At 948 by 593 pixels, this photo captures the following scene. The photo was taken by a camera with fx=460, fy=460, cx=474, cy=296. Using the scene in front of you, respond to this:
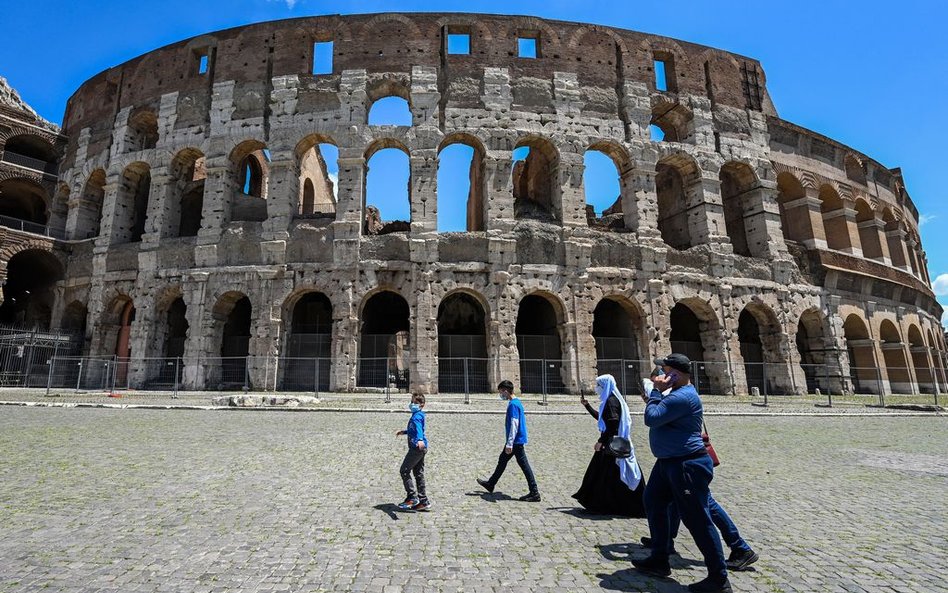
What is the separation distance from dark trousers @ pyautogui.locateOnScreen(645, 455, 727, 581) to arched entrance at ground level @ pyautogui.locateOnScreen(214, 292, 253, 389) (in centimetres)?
1534

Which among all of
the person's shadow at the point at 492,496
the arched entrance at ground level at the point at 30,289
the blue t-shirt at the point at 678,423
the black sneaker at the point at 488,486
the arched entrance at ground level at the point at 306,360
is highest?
the arched entrance at ground level at the point at 30,289

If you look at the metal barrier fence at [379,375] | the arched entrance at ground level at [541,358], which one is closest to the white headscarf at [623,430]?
the metal barrier fence at [379,375]

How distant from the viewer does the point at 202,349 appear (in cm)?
1739

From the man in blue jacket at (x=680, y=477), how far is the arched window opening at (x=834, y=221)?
81.0ft

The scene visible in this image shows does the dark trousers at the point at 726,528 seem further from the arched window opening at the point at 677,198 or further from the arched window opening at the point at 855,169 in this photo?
the arched window opening at the point at 855,169

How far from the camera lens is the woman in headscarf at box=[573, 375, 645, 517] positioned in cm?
448

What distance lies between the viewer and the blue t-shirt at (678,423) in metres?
3.09

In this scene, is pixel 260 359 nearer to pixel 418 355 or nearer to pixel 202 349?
pixel 202 349

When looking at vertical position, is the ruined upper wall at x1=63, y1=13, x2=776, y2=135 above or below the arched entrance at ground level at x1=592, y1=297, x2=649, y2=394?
above

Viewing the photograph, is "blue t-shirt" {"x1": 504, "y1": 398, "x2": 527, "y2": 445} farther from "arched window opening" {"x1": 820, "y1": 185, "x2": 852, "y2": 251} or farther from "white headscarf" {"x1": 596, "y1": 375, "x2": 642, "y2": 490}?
"arched window opening" {"x1": 820, "y1": 185, "x2": 852, "y2": 251}

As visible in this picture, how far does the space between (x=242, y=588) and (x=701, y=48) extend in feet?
86.7

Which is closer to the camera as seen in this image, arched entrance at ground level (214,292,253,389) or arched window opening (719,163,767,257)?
arched entrance at ground level (214,292,253,389)

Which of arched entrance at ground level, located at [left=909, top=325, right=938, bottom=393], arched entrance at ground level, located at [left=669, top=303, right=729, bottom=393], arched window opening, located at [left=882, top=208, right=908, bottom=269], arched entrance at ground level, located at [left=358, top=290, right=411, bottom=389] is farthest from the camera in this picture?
arched window opening, located at [left=882, top=208, right=908, bottom=269]

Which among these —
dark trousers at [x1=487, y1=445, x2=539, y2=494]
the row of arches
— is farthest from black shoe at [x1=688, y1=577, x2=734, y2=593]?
the row of arches
